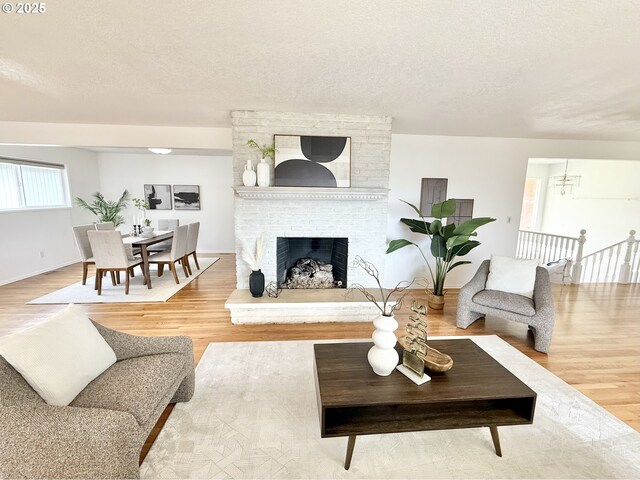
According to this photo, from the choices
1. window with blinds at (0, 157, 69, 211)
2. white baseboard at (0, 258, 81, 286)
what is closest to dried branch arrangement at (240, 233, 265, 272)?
white baseboard at (0, 258, 81, 286)

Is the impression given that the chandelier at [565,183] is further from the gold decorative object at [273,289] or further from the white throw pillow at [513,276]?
the gold decorative object at [273,289]

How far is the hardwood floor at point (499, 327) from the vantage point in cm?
238

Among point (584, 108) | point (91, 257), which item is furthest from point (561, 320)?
point (91, 257)

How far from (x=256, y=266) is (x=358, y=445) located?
7.50ft

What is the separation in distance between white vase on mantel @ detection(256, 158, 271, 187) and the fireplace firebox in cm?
78

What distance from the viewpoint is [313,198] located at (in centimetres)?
360

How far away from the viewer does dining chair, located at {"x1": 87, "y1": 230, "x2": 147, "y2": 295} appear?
402 centimetres

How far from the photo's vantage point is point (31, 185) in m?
5.21

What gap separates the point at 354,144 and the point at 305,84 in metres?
1.26

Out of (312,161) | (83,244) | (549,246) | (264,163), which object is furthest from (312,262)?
(549,246)

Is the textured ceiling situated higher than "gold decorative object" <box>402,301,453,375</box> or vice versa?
the textured ceiling

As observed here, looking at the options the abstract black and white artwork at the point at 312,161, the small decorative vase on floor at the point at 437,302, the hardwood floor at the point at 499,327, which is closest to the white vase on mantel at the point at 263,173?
the abstract black and white artwork at the point at 312,161

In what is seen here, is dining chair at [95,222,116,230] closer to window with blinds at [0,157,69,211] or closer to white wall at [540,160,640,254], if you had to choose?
window with blinds at [0,157,69,211]

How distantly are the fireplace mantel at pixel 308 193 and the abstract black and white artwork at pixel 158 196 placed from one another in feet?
14.7
